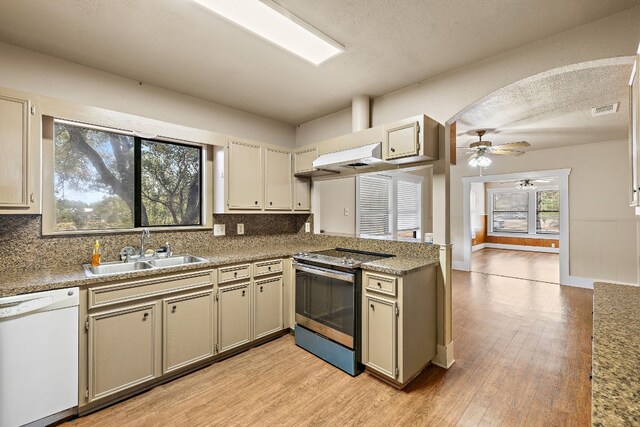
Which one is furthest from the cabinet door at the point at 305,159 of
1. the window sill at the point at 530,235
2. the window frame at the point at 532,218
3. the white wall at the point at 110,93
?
the window sill at the point at 530,235

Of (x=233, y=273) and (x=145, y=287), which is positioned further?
(x=233, y=273)

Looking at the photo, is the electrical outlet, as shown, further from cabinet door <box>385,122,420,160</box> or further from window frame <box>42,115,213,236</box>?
cabinet door <box>385,122,420,160</box>

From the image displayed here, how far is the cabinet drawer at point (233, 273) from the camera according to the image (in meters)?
2.66

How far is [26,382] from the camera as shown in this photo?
Answer: 1755mm

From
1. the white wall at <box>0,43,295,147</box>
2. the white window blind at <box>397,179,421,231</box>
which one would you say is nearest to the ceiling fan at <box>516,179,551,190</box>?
the white window blind at <box>397,179,421,231</box>

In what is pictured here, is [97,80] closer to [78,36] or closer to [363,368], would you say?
[78,36]

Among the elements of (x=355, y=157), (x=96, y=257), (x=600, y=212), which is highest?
(x=355, y=157)

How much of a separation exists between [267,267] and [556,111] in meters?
4.13

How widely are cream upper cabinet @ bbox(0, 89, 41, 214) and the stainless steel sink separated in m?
0.58

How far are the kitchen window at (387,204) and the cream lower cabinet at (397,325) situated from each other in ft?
4.03

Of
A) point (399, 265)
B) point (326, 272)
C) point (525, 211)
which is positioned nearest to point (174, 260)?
point (326, 272)

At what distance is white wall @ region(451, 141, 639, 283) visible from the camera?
5004 millimetres

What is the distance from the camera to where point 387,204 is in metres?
4.32

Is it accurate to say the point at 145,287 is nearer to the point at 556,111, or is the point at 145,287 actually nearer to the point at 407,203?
the point at 407,203
